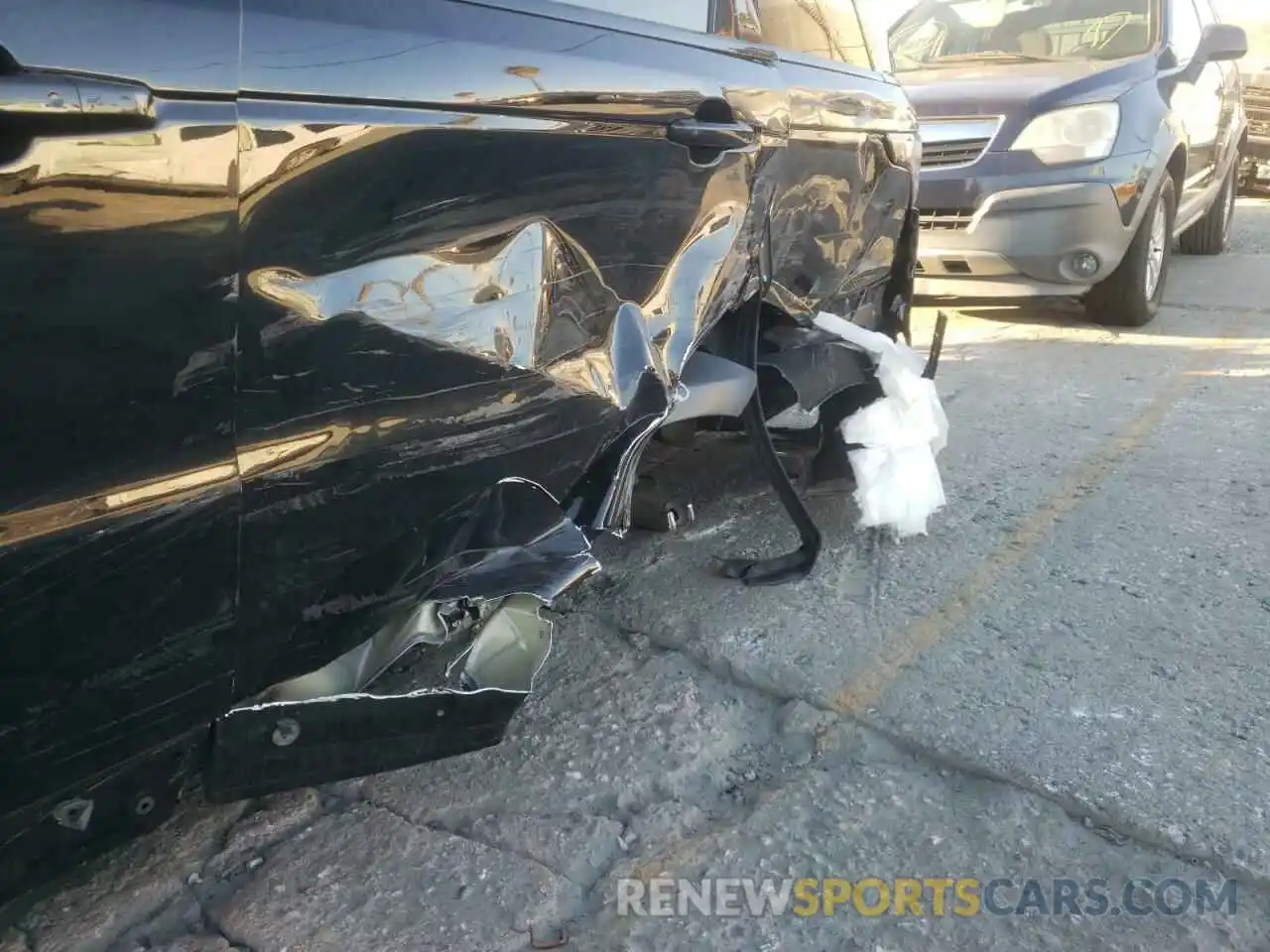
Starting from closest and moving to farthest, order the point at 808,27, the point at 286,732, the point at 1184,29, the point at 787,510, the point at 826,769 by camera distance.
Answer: the point at 286,732 < the point at 826,769 < the point at 787,510 < the point at 808,27 < the point at 1184,29

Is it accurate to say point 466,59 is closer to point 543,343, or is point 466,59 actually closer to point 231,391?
point 543,343

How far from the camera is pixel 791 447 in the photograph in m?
3.28

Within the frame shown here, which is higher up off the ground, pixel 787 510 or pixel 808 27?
pixel 808 27

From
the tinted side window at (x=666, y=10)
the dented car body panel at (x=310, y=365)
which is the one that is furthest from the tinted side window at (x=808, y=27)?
the dented car body panel at (x=310, y=365)

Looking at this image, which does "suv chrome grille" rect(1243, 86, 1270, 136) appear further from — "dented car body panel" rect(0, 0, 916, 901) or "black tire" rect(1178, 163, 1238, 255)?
"dented car body panel" rect(0, 0, 916, 901)

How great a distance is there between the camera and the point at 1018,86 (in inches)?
235

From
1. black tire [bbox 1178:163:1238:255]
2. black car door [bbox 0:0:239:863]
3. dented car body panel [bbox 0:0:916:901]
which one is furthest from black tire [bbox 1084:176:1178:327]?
black car door [bbox 0:0:239:863]

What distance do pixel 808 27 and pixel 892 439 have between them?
3.94 feet

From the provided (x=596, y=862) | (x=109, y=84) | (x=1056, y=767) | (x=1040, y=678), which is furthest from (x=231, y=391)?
(x=1040, y=678)

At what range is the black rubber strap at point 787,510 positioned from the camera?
286 centimetres

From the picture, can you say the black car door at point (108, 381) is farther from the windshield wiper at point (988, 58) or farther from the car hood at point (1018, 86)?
the windshield wiper at point (988, 58)

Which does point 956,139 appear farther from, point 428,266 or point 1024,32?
point 428,266

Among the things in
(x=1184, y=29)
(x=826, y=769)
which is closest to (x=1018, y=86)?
(x=1184, y=29)

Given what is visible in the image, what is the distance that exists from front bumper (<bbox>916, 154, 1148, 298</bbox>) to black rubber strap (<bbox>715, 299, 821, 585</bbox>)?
3.18 m
